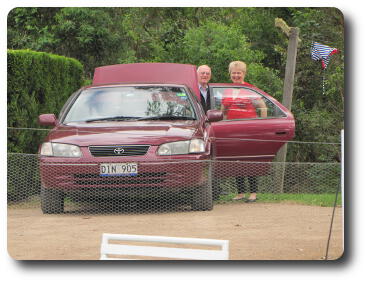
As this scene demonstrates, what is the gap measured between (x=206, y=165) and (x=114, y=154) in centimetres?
72

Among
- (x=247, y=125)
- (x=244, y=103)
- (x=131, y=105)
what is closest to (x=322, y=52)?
(x=244, y=103)

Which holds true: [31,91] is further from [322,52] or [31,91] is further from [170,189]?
[322,52]

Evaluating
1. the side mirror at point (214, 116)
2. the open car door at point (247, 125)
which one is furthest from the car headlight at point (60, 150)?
the open car door at point (247, 125)

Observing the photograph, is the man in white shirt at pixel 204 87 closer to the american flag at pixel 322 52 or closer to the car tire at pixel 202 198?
the car tire at pixel 202 198

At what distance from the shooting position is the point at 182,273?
5449mm

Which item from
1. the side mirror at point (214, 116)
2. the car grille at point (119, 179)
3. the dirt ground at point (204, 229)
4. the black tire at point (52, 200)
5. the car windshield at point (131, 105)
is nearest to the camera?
the dirt ground at point (204, 229)

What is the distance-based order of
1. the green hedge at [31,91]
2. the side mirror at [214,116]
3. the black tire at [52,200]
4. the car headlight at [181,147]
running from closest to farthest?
the black tire at [52,200], the car headlight at [181,147], the side mirror at [214,116], the green hedge at [31,91]

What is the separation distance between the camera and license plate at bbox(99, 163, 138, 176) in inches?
238

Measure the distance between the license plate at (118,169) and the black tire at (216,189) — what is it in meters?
0.64

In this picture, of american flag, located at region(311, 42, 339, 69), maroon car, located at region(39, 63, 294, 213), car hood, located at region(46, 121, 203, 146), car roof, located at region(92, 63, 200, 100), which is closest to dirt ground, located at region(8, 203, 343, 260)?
maroon car, located at region(39, 63, 294, 213)

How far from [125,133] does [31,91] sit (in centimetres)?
205

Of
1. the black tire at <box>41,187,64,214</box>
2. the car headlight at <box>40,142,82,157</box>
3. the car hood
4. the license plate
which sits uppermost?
the car hood

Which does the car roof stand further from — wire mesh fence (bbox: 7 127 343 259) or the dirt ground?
the dirt ground

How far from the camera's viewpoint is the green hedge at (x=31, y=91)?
7473 mm
